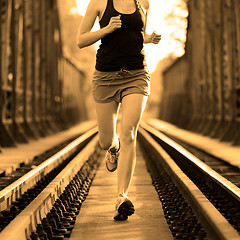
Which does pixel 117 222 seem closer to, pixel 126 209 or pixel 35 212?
pixel 126 209

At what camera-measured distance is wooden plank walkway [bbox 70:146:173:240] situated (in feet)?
12.2

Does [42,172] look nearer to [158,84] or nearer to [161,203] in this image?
[161,203]

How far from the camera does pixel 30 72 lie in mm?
16703

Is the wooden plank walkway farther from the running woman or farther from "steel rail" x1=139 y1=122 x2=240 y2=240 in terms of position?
"steel rail" x1=139 y1=122 x2=240 y2=240

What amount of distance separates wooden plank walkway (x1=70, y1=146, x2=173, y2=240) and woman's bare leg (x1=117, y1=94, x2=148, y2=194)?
0.28 meters

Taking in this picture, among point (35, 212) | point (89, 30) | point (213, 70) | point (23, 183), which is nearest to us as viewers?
point (35, 212)

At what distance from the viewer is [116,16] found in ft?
12.9

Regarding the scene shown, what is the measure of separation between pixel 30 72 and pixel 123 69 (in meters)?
13.0

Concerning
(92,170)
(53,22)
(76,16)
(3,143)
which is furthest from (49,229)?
(76,16)

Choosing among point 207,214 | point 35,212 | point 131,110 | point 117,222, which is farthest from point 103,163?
point 207,214

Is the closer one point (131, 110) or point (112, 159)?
point (131, 110)

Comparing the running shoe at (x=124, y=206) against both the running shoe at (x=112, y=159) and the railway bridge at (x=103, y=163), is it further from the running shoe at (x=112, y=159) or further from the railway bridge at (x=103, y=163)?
the running shoe at (x=112, y=159)

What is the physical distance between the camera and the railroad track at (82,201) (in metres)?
3.34

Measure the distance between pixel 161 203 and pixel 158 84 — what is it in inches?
2628
